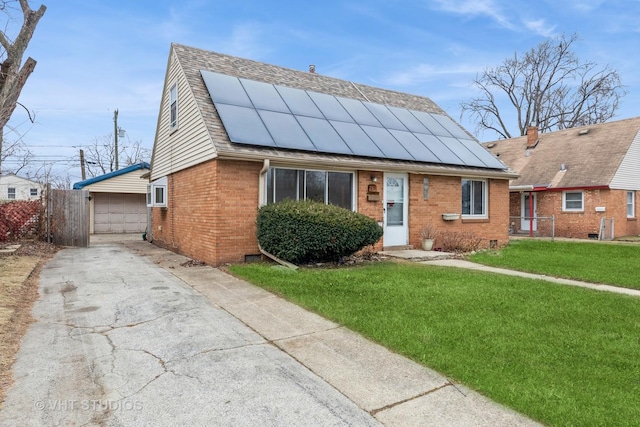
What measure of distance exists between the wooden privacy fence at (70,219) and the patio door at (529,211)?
770 inches

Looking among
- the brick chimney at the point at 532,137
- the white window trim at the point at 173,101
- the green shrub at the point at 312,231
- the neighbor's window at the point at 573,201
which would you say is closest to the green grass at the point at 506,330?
the green shrub at the point at 312,231

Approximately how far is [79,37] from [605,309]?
13.4 meters

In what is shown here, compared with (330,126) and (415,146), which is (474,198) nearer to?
(415,146)

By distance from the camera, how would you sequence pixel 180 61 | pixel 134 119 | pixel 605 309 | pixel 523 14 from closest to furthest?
pixel 605 309 → pixel 180 61 → pixel 523 14 → pixel 134 119

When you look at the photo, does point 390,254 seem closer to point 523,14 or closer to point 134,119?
point 523,14

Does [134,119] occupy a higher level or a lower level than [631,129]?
higher

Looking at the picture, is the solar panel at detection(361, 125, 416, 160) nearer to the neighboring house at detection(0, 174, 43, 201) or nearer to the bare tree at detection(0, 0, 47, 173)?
the bare tree at detection(0, 0, 47, 173)

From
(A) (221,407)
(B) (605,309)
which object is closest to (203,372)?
(A) (221,407)

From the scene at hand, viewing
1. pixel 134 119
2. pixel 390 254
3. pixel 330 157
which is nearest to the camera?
pixel 330 157

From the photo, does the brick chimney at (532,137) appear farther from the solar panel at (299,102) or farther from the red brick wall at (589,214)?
the solar panel at (299,102)

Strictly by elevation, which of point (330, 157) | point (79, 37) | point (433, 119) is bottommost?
point (330, 157)

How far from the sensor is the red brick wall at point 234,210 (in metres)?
9.02

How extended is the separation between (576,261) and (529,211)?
1173cm

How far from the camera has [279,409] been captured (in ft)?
9.23
